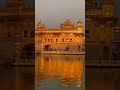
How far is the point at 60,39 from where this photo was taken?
41531mm

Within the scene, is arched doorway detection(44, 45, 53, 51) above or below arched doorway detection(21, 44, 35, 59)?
below

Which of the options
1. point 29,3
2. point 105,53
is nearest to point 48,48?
point 29,3

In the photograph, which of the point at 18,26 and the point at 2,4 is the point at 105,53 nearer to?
the point at 18,26

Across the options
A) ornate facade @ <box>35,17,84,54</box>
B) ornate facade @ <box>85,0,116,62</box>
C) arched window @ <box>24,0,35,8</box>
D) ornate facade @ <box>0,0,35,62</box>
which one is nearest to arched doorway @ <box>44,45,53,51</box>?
ornate facade @ <box>35,17,84,54</box>

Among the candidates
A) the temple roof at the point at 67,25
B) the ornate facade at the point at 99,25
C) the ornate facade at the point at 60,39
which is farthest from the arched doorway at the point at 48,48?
the ornate facade at the point at 99,25

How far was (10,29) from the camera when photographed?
19.2 meters

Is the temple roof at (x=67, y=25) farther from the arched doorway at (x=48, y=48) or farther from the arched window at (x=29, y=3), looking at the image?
the arched window at (x=29, y=3)

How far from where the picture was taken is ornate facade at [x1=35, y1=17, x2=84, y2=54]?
4056 centimetres

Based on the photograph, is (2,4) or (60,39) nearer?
(2,4)

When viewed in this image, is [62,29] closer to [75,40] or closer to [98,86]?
[75,40]

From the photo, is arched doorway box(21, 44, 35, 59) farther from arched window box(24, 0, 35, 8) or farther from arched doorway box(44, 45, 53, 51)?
arched doorway box(44, 45, 53, 51)

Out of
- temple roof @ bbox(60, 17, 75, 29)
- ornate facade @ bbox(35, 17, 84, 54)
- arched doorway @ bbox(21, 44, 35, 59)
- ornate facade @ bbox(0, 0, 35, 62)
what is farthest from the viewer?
temple roof @ bbox(60, 17, 75, 29)

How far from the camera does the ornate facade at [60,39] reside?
133 feet

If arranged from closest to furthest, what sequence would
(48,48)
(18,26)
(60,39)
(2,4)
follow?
1. (18,26)
2. (2,4)
3. (48,48)
4. (60,39)
